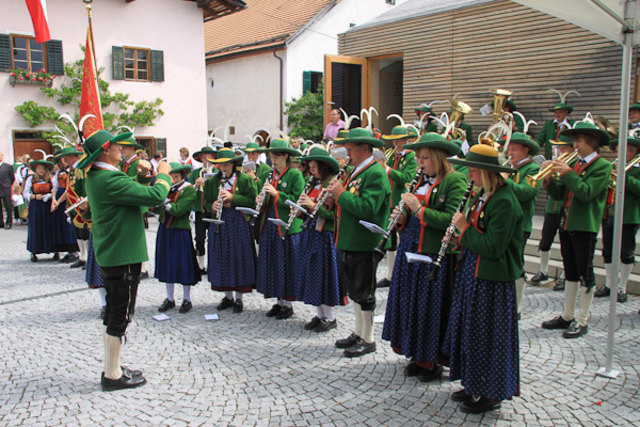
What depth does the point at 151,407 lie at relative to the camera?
404 cm

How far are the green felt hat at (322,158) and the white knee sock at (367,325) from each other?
1622 millimetres

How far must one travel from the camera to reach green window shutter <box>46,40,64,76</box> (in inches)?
672

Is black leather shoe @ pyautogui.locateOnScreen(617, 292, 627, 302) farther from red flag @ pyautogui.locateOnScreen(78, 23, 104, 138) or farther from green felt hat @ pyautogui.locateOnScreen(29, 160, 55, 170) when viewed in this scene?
green felt hat @ pyautogui.locateOnScreen(29, 160, 55, 170)

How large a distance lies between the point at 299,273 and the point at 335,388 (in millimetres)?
1791

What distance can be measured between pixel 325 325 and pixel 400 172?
2.74 meters

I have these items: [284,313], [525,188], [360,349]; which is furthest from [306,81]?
[360,349]

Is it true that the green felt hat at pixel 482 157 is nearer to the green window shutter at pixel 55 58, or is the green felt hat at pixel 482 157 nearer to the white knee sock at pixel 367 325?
the white knee sock at pixel 367 325

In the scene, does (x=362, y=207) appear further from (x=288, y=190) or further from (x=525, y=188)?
(x=525, y=188)

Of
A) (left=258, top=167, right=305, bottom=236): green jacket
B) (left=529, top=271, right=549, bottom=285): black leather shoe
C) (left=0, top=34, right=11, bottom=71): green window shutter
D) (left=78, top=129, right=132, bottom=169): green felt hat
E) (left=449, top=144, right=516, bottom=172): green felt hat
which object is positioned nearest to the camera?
(left=449, top=144, right=516, bottom=172): green felt hat

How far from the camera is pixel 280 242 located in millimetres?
6207

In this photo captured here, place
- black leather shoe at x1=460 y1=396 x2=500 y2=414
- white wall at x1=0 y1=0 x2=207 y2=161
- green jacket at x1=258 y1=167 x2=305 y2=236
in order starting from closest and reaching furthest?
black leather shoe at x1=460 y1=396 x2=500 y2=414, green jacket at x1=258 y1=167 x2=305 y2=236, white wall at x1=0 y1=0 x2=207 y2=161

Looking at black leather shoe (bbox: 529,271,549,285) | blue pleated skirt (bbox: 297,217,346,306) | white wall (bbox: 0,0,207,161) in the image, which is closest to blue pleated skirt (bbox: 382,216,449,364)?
blue pleated skirt (bbox: 297,217,346,306)

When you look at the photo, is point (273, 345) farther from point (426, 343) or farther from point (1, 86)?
point (1, 86)

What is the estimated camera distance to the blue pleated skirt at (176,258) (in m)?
6.35
